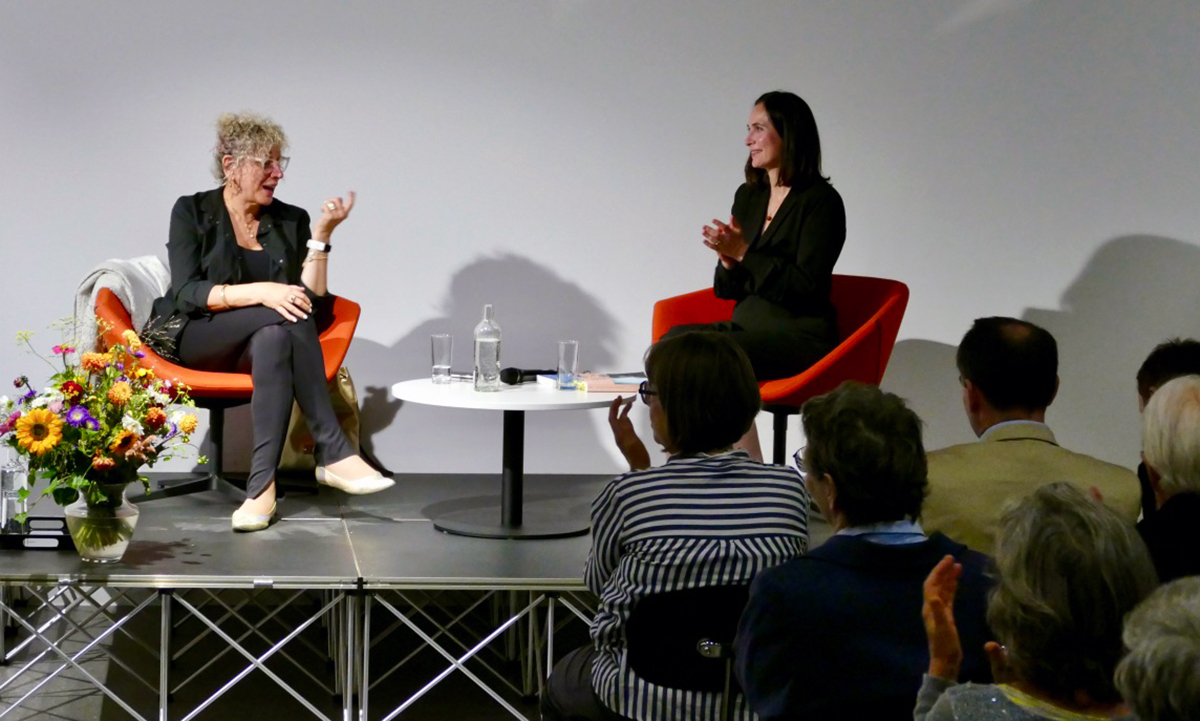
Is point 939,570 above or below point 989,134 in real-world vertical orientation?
below

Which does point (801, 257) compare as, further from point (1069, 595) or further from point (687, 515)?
point (1069, 595)

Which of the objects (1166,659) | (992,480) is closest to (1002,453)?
(992,480)

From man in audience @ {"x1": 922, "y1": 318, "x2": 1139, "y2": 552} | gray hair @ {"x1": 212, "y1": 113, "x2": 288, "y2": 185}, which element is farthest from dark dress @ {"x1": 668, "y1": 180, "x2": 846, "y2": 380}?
man in audience @ {"x1": 922, "y1": 318, "x2": 1139, "y2": 552}

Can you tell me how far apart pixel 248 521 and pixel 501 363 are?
153cm

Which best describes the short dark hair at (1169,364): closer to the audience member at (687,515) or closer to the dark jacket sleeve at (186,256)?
the audience member at (687,515)

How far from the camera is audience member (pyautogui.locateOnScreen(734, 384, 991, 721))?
1787mm

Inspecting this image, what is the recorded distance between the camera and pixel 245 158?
432cm

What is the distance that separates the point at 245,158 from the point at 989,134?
2.83 metres

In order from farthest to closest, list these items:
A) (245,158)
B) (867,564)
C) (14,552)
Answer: (245,158), (14,552), (867,564)

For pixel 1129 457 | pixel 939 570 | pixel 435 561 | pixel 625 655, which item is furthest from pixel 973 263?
pixel 939 570

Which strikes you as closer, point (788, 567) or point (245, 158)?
point (788, 567)

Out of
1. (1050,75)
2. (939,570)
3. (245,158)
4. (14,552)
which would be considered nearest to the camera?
(939,570)

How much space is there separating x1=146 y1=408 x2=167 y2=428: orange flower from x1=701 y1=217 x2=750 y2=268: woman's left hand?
5.90 feet

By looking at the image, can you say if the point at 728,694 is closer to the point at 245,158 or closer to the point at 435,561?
the point at 435,561
